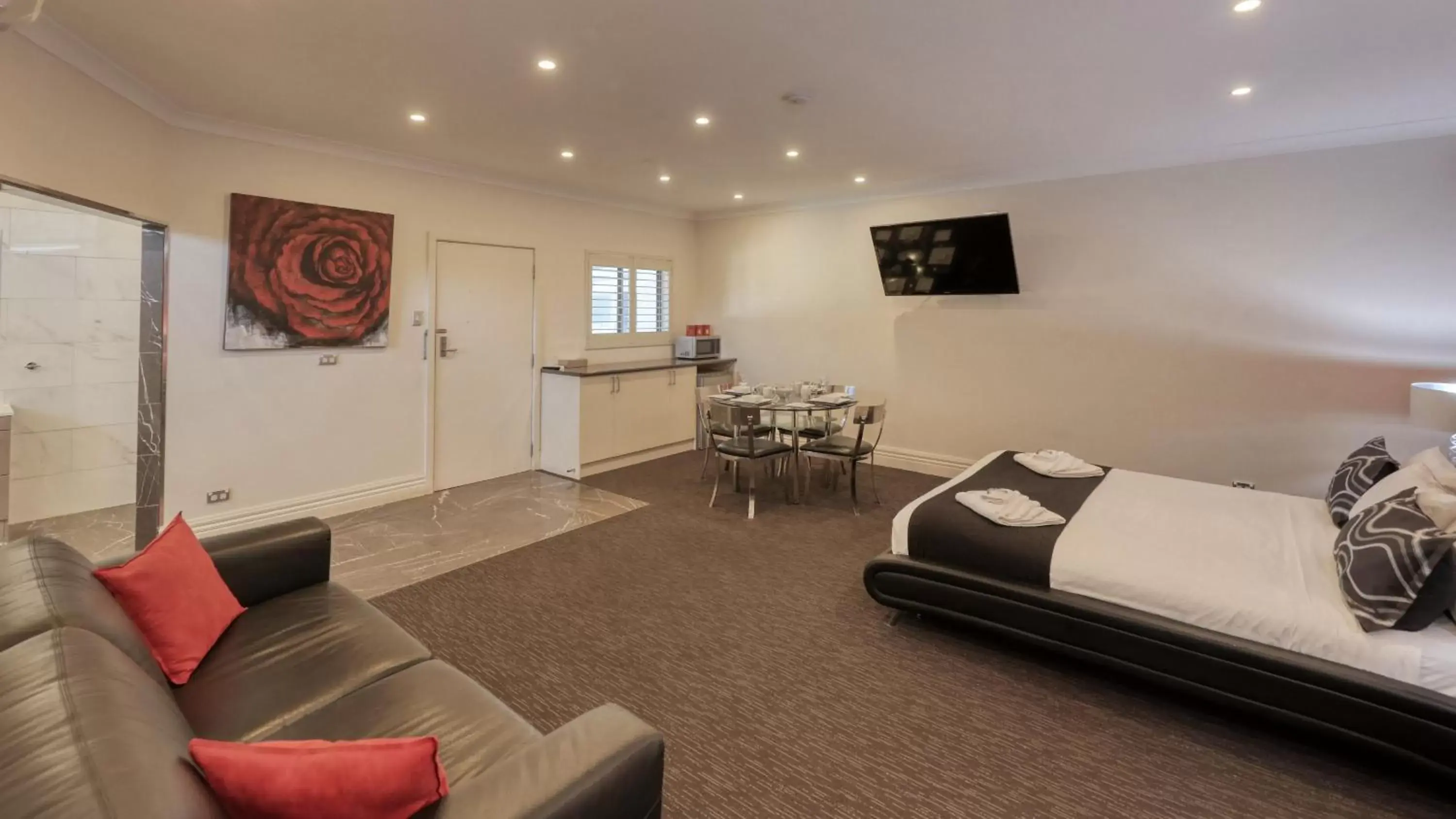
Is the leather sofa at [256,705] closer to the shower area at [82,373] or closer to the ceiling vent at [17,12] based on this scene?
the ceiling vent at [17,12]

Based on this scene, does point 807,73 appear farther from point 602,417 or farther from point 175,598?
point 602,417

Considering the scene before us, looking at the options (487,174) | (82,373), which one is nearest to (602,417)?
(487,174)

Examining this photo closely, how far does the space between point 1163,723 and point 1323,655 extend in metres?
0.58

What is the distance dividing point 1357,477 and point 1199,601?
158cm

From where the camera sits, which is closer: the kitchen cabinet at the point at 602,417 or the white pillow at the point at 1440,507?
the white pillow at the point at 1440,507

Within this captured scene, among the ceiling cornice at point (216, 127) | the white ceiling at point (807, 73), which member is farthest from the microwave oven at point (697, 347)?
the white ceiling at point (807, 73)

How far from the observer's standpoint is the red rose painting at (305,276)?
4.23 meters

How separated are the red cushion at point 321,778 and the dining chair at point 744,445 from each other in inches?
148

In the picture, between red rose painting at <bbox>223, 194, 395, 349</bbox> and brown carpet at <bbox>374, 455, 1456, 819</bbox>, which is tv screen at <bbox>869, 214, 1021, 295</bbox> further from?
red rose painting at <bbox>223, 194, 395, 349</bbox>

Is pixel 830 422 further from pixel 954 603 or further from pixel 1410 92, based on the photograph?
pixel 1410 92

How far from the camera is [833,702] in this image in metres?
2.57

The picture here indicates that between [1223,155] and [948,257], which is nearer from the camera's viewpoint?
[1223,155]

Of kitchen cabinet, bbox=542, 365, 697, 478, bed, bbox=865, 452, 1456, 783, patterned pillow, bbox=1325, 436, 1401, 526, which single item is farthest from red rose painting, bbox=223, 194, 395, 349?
patterned pillow, bbox=1325, 436, 1401, 526

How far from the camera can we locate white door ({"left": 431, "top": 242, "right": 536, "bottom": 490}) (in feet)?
17.7
